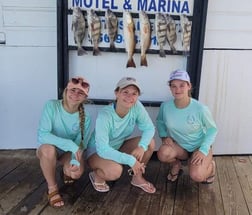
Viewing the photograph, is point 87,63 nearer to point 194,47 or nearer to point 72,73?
point 72,73

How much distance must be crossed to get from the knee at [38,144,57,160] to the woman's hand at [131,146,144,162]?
60cm

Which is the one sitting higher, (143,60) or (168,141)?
(143,60)

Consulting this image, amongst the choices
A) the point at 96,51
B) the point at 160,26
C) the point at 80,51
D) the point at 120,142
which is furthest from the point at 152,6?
the point at 120,142

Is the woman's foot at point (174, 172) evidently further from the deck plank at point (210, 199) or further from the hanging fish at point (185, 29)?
the hanging fish at point (185, 29)

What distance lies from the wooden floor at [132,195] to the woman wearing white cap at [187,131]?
18cm

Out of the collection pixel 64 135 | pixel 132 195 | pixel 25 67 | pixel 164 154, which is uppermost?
pixel 25 67

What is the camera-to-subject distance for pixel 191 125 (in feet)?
8.99

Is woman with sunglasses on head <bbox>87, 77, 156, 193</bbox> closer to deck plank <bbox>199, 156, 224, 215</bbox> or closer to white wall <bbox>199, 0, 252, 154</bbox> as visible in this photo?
deck plank <bbox>199, 156, 224, 215</bbox>

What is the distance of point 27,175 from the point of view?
9.80 feet

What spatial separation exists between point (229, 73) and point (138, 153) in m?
1.36

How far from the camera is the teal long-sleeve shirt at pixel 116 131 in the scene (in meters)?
2.49

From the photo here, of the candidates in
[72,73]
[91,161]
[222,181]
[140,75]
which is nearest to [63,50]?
[72,73]

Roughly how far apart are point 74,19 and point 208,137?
1556 millimetres

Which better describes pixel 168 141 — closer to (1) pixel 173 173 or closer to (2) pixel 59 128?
(1) pixel 173 173
